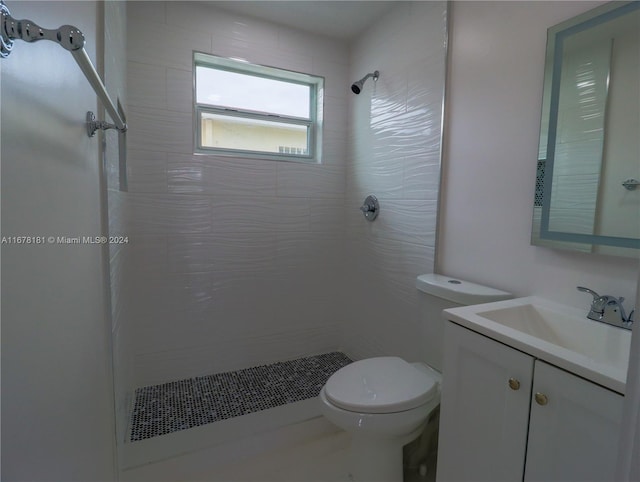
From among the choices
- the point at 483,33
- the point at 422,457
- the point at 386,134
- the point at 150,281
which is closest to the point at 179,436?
the point at 150,281

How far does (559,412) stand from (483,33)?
153cm

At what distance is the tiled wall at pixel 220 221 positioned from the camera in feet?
6.54

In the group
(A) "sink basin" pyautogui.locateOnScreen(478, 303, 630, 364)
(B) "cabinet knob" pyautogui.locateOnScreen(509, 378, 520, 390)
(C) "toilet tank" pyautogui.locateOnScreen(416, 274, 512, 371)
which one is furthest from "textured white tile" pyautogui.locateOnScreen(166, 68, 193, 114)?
(B) "cabinet knob" pyautogui.locateOnScreen(509, 378, 520, 390)

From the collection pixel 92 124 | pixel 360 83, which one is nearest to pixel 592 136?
pixel 360 83

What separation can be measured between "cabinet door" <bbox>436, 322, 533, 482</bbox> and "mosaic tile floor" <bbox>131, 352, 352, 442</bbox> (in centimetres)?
110

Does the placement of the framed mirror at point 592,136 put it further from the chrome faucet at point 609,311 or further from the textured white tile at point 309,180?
the textured white tile at point 309,180

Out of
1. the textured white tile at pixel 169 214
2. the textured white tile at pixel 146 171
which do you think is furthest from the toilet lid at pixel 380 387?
the textured white tile at pixel 146 171

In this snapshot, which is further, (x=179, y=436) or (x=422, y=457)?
(x=179, y=436)

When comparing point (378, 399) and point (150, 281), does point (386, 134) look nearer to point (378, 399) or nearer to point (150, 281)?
point (378, 399)

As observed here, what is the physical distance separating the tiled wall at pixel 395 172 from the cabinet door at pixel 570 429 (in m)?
0.70

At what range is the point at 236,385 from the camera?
2.17m

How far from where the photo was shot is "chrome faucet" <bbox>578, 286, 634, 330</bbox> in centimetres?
103

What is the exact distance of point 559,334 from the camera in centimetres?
117

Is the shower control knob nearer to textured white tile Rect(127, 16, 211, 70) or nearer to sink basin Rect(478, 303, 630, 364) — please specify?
sink basin Rect(478, 303, 630, 364)
